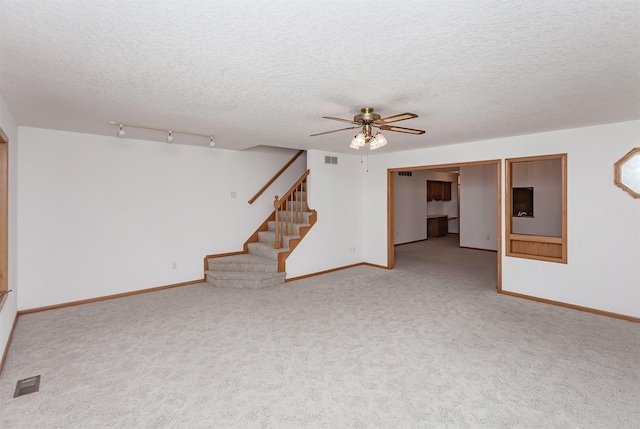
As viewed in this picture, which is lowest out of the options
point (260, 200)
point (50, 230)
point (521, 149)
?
point (50, 230)

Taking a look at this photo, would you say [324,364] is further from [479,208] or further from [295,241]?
[479,208]

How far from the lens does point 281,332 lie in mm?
3543

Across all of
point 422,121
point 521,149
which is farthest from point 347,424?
point 521,149

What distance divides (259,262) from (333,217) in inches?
70.4

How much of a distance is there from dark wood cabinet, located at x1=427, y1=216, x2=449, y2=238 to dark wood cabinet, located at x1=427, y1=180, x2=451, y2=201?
2.36ft

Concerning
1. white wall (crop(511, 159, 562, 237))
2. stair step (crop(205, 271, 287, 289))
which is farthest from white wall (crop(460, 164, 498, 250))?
stair step (crop(205, 271, 287, 289))

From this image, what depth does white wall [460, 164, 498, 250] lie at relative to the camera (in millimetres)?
8844

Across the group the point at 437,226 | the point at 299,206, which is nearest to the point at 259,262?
the point at 299,206

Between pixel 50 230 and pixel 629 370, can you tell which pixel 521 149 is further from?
pixel 50 230

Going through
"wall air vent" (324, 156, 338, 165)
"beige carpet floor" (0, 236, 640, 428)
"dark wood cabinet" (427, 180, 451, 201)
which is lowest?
"beige carpet floor" (0, 236, 640, 428)

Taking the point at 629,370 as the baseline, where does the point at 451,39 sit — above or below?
above

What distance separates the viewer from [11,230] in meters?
3.59

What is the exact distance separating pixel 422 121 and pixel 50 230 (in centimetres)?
507

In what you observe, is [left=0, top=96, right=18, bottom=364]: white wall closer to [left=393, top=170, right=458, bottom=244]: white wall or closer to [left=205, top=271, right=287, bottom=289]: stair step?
[left=205, top=271, right=287, bottom=289]: stair step
